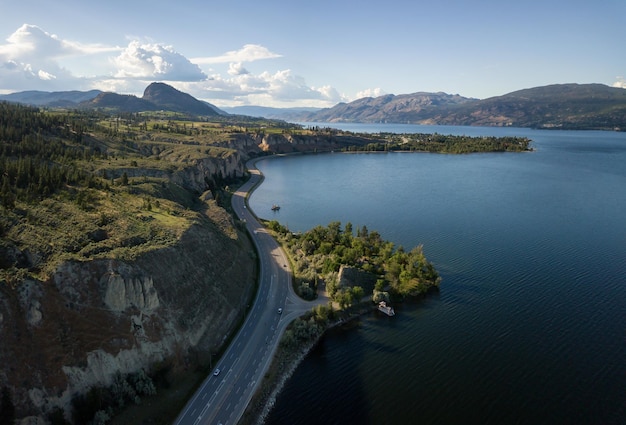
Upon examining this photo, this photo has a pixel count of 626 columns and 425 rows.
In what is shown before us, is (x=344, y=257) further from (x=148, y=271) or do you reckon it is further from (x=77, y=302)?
(x=77, y=302)

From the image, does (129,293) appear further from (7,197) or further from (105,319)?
(7,197)

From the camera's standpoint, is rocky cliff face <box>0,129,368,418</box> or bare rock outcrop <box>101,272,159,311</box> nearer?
rocky cliff face <box>0,129,368,418</box>

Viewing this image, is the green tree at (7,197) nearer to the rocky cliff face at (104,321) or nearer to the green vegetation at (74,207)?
the green vegetation at (74,207)

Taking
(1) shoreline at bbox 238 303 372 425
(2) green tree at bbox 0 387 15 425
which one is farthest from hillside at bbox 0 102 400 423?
(1) shoreline at bbox 238 303 372 425

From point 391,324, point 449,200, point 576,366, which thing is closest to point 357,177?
point 449,200

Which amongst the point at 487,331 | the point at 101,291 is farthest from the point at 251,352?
the point at 487,331

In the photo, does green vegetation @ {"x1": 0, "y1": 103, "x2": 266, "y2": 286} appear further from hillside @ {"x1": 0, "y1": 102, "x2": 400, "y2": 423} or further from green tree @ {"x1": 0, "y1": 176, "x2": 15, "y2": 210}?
hillside @ {"x1": 0, "y1": 102, "x2": 400, "y2": 423}

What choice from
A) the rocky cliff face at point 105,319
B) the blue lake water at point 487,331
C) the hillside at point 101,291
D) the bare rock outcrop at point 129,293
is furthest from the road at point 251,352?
the bare rock outcrop at point 129,293
